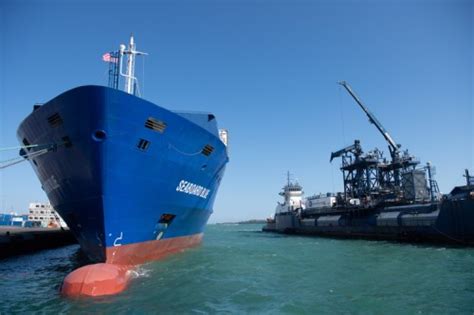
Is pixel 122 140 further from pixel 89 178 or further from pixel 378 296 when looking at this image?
pixel 378 296

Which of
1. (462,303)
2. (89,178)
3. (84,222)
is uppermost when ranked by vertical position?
(89,178)

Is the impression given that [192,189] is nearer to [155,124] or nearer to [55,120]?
[155,124]

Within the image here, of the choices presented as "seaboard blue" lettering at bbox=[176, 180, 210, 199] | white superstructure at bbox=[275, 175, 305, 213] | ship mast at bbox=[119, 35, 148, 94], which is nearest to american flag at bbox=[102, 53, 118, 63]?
ship mast at bbox=[119, 35, 148, 94]

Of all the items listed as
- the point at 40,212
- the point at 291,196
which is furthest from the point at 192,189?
the point at 40,212

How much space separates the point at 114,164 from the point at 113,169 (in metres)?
0.22

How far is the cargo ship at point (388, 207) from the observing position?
2858 centimetres

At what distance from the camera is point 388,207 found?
127 feet

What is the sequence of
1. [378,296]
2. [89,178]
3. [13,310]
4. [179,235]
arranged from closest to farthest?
[13,310], [378,296], [89,178], [179,235]

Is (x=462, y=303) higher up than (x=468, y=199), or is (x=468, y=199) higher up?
(x=468, y=199)

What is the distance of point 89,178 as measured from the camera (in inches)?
563

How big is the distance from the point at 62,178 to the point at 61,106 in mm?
3583

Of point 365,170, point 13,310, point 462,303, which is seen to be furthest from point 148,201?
point 365,170

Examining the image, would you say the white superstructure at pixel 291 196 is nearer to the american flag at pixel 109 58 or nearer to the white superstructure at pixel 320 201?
the white superstructure at pixel 320 201

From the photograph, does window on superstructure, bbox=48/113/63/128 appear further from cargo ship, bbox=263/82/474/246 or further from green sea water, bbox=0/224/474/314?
cargo ship, bbox=263/82/474/246
